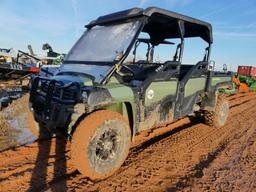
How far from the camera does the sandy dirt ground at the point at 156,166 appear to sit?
3756 millimetres

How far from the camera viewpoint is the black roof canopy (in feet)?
15.7

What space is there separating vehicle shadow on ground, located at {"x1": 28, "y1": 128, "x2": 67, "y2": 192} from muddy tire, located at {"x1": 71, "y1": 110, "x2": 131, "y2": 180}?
42 cm

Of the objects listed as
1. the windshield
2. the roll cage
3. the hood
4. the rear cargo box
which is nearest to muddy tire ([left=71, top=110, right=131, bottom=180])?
the hood

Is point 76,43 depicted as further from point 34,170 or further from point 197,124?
point 197,124

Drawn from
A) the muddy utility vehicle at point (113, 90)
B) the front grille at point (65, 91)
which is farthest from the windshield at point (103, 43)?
the front grille at point (65, 91)

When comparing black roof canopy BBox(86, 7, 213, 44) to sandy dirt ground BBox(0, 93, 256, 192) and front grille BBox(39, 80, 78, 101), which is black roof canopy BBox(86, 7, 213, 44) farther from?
sandy dirt ground BBox(0, 93, 256, 192)

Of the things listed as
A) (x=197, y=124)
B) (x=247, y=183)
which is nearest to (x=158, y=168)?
(x=247, y=183)

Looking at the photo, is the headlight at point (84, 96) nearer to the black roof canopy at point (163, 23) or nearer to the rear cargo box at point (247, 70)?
the black roof canopy at point (163, 23)

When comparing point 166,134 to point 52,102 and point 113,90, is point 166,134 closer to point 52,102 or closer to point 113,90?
point 113,90

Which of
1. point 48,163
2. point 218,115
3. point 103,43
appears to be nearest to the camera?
point 48,163

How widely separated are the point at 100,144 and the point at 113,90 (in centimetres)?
75

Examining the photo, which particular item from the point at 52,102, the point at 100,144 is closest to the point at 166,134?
the point at 100,144

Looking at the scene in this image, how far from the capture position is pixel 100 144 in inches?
154

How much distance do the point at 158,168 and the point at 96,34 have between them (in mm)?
2603
